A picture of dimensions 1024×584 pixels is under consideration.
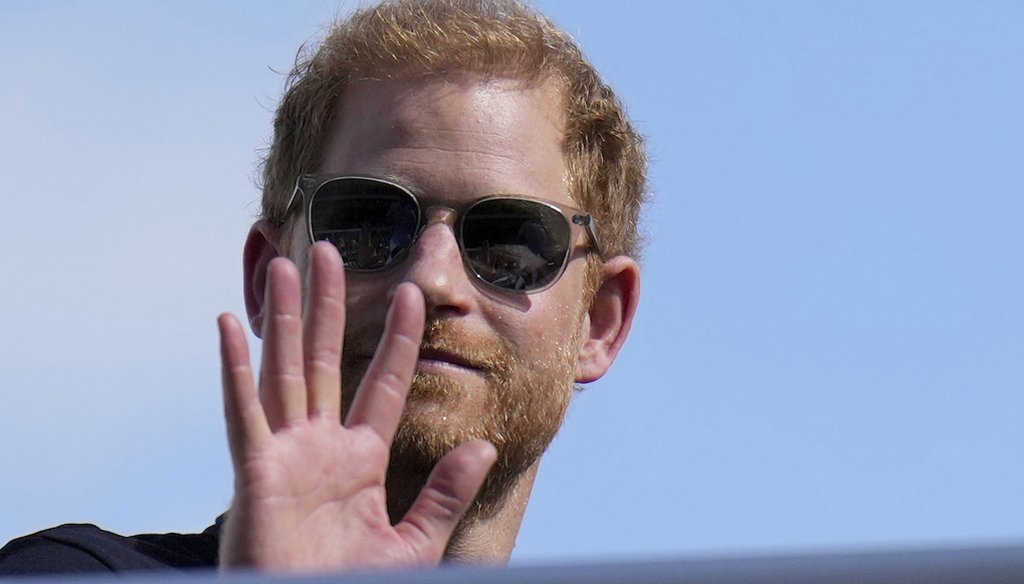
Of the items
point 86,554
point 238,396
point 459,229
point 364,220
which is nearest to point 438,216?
point 459,229

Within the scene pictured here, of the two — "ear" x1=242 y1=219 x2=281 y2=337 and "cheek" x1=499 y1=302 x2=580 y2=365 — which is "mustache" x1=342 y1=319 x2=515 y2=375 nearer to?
"cheek" x1=499 y1=302 x2=580 y2=365

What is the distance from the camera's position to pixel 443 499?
1.73 metres

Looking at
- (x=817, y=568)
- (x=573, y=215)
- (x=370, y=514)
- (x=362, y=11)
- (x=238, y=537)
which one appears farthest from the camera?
(x=362, y=11)

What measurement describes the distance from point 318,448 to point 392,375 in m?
0.14

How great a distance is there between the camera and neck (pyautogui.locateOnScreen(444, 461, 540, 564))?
3207 mm

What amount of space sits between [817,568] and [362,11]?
3197 millimetres

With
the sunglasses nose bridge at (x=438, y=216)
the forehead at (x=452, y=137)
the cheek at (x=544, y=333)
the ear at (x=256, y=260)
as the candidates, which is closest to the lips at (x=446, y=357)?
the cheek at (x=544, y=333)

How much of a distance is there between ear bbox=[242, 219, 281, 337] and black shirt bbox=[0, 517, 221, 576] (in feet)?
2.63

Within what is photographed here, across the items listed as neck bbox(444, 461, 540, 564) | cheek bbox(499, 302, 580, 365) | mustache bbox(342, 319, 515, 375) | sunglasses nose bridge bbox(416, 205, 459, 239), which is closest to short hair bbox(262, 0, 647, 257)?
cheek bbox(499, 302, 580, 365)

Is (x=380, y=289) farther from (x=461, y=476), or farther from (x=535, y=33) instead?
(x=461, y=476)

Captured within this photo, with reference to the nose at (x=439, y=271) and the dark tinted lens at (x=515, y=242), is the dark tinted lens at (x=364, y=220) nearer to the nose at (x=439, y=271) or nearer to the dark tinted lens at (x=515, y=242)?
the nose at (x=439, y=271)

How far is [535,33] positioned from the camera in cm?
360

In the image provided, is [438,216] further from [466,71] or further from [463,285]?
[466,71]

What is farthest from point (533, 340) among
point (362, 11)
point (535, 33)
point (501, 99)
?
point (362, 11)
